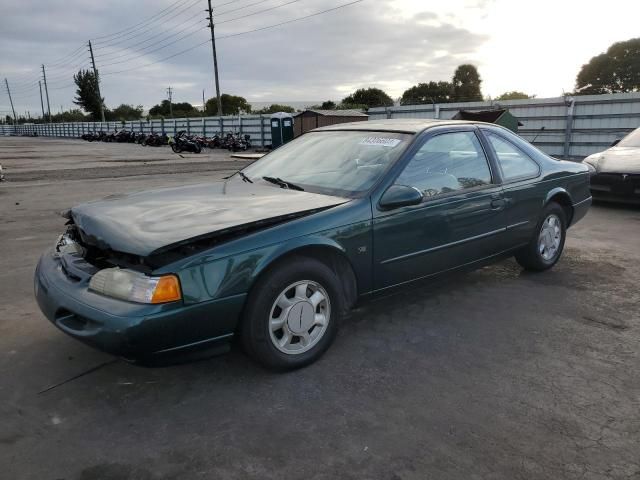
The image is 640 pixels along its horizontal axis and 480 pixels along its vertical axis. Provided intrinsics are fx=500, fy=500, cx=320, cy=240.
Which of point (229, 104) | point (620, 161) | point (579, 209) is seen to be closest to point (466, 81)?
point (229, 104)

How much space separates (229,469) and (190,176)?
39.6 ft

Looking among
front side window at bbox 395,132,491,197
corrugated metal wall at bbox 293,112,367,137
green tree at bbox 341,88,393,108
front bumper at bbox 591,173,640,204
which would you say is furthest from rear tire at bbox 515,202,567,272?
green tree at bbox 341,88,393,108

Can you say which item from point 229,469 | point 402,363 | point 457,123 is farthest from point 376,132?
point 229,469

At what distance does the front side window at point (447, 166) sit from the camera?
344 cm

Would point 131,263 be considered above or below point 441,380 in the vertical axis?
above

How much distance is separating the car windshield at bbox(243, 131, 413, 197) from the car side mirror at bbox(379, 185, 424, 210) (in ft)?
0.51

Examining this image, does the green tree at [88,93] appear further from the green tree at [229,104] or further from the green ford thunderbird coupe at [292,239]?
the green ford thunderbird coupe at [292,239]

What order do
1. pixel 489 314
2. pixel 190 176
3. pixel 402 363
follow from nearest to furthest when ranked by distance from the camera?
pixel 402 363
pixel 489 314
pixel 190 176

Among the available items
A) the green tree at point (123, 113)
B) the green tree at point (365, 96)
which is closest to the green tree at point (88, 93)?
the green tree at point (123, 113)

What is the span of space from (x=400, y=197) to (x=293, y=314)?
38.7 inches

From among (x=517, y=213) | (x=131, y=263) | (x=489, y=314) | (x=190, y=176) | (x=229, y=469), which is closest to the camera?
(x=229, y=469)

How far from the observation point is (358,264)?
3088mm

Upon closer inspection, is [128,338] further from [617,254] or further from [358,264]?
[617,254]

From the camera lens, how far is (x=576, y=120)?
14.2 m
